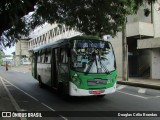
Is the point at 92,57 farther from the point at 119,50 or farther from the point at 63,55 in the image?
the point at 119,50

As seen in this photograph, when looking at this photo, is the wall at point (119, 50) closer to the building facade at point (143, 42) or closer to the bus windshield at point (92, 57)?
the building facade at point (143, 42)

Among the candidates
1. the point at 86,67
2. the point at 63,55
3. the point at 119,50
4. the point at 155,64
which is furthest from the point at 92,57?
the point at 119,50

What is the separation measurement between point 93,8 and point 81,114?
638cm

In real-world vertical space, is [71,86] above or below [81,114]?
above

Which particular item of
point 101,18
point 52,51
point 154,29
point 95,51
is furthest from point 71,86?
point 154,29

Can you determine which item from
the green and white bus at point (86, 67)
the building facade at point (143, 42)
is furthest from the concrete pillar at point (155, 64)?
the green and white bus at point (86, 67)

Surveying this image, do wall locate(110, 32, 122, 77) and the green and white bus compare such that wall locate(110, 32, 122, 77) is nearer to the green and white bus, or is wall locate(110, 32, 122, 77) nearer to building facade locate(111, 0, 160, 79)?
building facade locate(111, 0, 160, 79)

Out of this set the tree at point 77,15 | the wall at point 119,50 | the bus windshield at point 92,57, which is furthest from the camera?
the wall at point 119,50

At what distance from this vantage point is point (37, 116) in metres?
9.63

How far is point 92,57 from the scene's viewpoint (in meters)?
12.5

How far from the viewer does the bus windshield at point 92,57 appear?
1222cm

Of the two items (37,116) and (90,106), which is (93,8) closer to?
(90,106)

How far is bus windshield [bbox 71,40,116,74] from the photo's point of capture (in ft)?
40.1

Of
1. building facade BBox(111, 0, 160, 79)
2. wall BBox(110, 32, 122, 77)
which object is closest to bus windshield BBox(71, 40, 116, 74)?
building facade BBox(111, 0, 160, 79)
